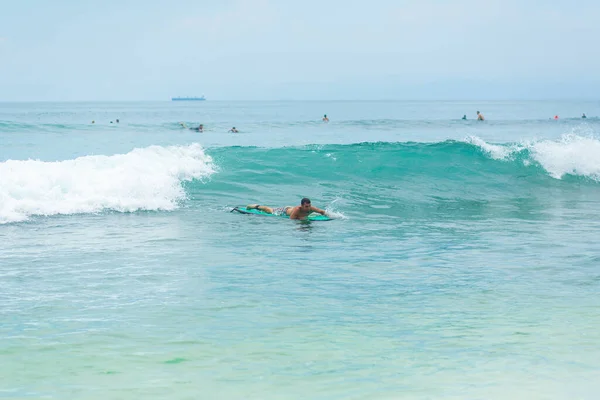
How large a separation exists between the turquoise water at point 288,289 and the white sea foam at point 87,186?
7 centimetres

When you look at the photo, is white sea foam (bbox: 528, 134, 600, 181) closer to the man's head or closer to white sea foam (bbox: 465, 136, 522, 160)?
white sea foam (bbox: 465, 136, 522, 160)

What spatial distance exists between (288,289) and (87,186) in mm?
10768

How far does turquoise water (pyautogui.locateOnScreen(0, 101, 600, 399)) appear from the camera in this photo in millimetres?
6164

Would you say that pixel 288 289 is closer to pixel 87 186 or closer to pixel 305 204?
pixel 305 204

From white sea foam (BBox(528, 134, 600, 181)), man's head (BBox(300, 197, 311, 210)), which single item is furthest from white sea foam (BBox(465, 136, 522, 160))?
man's head (BBox(300, 197, 311, 210))

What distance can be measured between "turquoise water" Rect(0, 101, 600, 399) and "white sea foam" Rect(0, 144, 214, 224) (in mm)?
70

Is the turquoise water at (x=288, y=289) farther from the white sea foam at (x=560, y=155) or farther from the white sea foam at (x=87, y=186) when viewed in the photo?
the white sea foam at (x=560, y=155)

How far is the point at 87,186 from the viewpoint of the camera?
1852cm

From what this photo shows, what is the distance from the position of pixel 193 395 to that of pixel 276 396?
678 millimetres

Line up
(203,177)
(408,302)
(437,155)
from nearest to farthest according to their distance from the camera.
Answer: (408,302) → (203,177) → (437,155)

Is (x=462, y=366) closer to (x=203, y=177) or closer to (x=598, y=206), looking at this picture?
(x=598, y=206)

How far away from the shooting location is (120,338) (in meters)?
7.18

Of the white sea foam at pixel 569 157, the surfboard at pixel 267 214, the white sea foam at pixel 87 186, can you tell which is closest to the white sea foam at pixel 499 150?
the white sea foam at pixel 569 157

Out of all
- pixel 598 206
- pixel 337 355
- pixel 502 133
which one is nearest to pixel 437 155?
pixel 598 206
